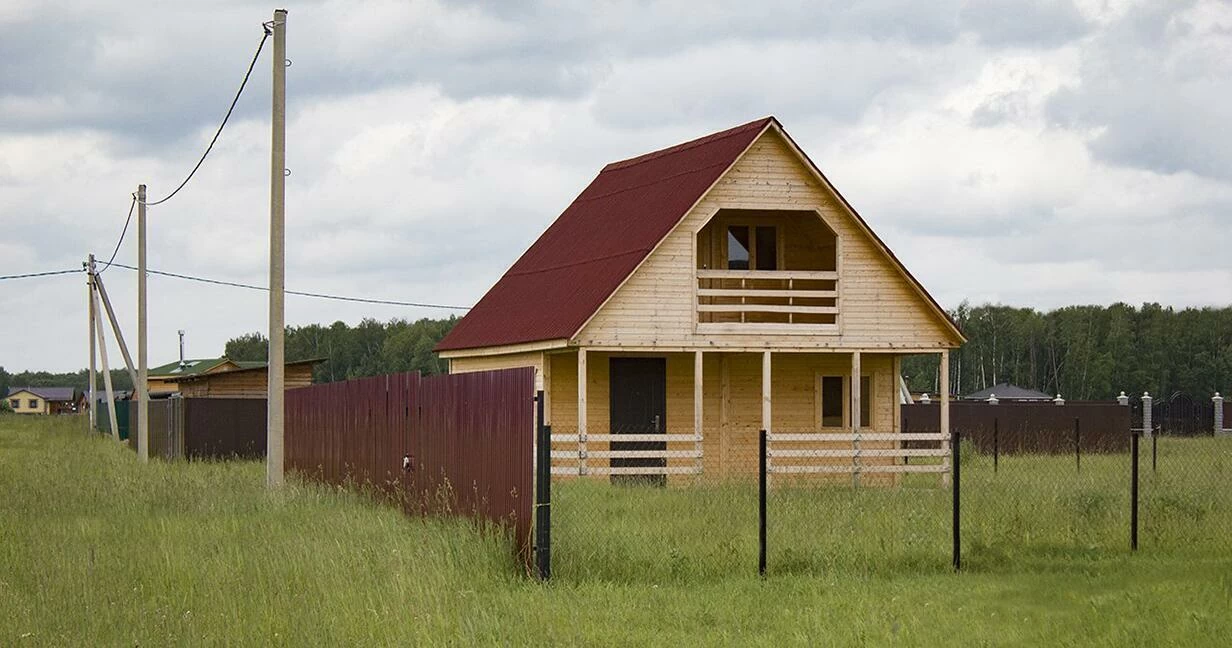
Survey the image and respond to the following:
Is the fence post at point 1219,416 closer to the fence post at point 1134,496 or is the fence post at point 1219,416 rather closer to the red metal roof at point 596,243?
the red metal roof at point 596,243

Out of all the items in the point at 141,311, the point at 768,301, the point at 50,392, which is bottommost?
the point at 50,392

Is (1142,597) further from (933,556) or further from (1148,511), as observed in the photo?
(1148,511)

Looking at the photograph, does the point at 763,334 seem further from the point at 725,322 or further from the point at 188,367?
the point at 188,367

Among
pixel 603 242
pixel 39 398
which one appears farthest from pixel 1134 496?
pixel 39 398

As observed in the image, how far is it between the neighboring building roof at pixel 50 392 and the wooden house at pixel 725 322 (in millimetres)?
157494

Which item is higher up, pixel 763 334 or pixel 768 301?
pixel 768 301

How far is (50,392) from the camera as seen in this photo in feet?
593

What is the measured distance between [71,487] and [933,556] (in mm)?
13907

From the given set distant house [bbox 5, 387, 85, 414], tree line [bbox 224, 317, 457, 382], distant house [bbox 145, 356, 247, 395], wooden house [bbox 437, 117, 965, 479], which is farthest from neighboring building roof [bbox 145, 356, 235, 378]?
distant house [bbox 5, 387, 85, 414]

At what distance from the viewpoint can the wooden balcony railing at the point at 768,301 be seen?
2708 cm

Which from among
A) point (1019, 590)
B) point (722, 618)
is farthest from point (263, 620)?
point (1019, 590)

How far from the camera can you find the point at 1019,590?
1416cm

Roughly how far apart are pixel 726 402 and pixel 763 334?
6.69 feet

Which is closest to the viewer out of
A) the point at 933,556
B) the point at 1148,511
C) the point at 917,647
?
the point at 917,647
